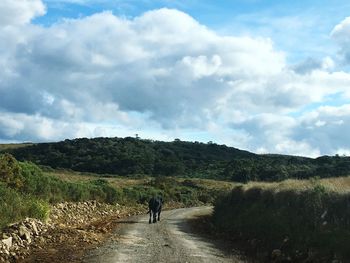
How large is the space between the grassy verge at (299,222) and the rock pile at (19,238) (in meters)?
9.20

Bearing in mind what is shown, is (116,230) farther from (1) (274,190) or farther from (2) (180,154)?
(2) (180,154)

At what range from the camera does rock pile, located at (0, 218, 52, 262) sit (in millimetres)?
16625

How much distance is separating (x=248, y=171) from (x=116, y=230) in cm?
7593

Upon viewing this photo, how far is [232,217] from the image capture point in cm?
3169

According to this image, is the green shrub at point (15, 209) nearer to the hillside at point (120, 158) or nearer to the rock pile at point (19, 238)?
the rock pile at point (19, 238)

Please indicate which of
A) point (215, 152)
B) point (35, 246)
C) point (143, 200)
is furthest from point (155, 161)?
point (35, 246)

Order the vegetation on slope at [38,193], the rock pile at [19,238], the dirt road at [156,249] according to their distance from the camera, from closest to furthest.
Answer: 1. the rock pile at [19,238]
2. the dirt road at [156,249]
3. the vegetation on slope at [38,193]

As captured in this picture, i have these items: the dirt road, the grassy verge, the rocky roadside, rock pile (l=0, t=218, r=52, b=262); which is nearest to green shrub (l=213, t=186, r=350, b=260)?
the grassy verge

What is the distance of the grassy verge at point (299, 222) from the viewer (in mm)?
17578

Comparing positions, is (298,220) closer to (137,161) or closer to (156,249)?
(156,249)

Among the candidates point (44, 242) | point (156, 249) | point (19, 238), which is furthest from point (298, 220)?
point (19, 238)

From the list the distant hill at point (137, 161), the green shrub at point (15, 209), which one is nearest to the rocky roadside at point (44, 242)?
the green shrub at point (15, 209)

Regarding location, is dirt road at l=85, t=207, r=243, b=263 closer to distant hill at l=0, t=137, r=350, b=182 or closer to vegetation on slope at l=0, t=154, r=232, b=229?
vegetation on slope at l=0, t=154, r=232, b=229

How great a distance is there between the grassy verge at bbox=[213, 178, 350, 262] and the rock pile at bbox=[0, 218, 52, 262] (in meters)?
9.20
